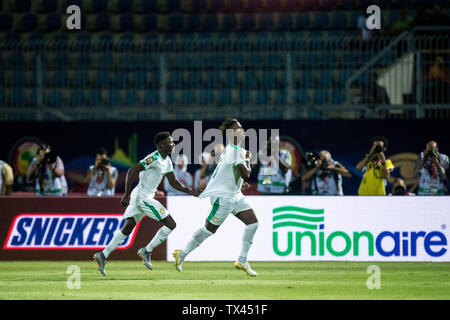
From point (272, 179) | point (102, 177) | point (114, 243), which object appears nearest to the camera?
point (114, 243)

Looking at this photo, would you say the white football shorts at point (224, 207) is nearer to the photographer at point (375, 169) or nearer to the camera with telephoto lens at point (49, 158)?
the photographer at point (375, 169)

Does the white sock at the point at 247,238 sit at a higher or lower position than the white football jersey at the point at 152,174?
lower

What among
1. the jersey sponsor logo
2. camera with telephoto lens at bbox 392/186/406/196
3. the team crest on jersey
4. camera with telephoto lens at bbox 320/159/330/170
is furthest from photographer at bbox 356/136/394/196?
the team crest on jersey

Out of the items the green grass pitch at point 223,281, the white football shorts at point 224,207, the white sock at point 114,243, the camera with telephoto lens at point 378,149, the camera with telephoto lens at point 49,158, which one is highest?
the camera with telephoto lens at point 378,149

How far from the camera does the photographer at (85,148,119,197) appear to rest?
17.0m

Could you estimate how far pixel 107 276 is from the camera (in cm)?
1197

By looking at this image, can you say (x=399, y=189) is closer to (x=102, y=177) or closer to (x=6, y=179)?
(x=102, y=177)

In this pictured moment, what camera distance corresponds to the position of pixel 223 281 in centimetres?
1141

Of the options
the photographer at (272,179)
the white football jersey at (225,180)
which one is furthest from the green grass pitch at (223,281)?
the photographer at (272,179)

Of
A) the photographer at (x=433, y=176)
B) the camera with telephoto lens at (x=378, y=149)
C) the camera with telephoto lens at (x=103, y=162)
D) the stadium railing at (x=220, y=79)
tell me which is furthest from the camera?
the stadium railing at (x=220, y=79)

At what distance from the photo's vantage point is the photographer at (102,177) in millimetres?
17047

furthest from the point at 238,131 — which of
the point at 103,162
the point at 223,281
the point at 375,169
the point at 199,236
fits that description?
the point at 103,162

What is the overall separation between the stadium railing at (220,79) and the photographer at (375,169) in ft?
9.14

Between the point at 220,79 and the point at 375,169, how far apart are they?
5.80m
